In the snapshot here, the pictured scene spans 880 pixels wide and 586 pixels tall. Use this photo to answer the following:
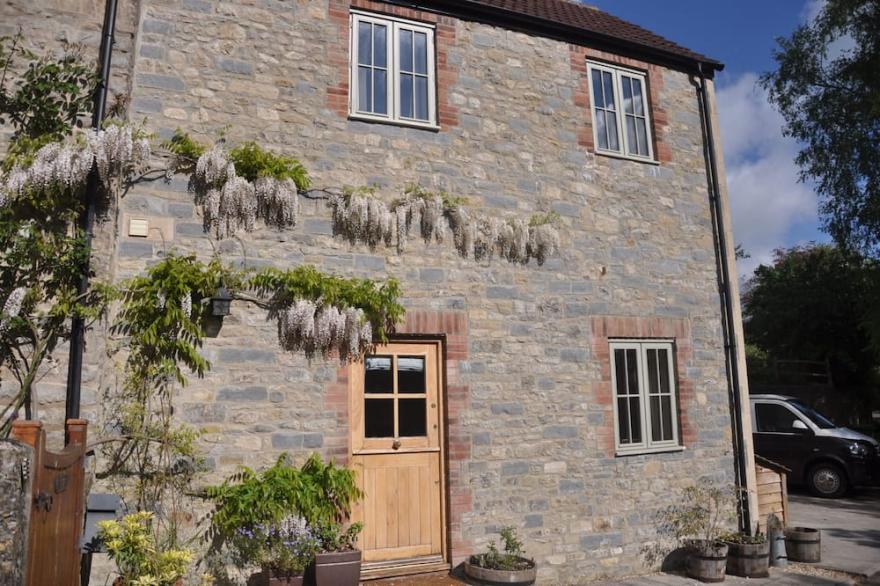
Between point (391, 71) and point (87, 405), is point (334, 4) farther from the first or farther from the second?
point (87, 405)

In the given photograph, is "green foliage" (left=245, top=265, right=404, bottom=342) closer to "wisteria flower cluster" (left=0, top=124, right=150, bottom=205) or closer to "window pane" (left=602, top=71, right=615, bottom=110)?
"wisteria flower cluster" (left=0, top=124, right=150, bottom=205)

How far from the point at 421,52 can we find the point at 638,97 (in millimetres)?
3012

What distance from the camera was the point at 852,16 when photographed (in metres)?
14.0

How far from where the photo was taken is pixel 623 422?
7.61m

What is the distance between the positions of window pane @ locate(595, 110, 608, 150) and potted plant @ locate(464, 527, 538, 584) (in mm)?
4577

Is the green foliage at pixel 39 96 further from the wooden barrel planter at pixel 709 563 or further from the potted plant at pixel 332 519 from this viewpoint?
the wooden barrel planter at pixel 709 563

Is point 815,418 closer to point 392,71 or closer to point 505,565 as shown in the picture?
point 505,565

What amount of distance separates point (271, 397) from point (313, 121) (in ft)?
8.77

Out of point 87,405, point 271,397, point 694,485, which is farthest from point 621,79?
point 87,405

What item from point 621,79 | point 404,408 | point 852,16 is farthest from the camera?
point 852,16

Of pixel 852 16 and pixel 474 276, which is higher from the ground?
pixel 852 16

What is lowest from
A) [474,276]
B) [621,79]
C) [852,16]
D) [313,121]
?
[474,276]

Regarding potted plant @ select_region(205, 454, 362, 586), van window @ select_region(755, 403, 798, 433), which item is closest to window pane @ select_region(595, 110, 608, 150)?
potted plant @ select_region(205, 454, 362, 586)

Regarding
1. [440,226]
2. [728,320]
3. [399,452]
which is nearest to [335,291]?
[440,226]
